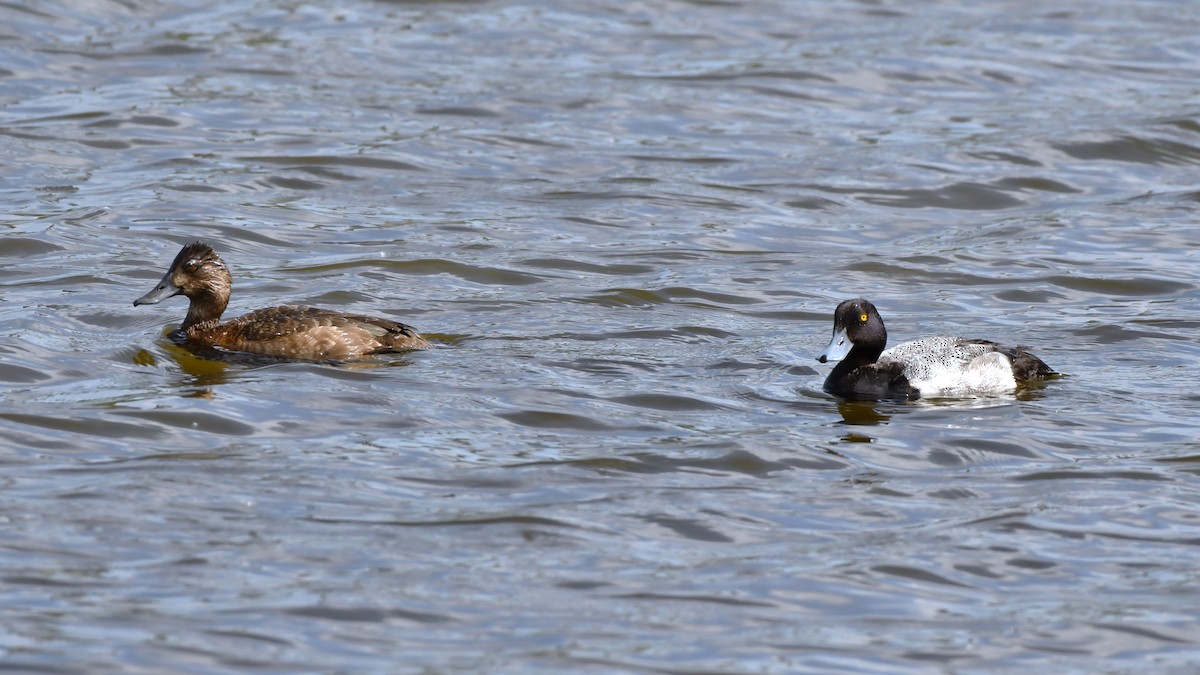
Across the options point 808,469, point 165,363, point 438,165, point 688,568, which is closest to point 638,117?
point 438,165

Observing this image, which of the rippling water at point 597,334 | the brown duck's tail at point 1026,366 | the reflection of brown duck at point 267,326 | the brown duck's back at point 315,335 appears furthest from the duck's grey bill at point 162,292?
the brown duck's tail at point 1026,366

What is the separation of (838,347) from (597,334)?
1.79 meters

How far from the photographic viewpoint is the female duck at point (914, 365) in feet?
36.6

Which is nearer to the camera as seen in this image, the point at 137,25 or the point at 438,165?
the point at 438,165

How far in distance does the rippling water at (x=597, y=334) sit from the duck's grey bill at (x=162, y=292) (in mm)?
340

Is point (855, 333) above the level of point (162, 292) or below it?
above

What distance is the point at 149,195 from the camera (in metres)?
16.1

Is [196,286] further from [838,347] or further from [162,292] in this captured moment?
[838,347]

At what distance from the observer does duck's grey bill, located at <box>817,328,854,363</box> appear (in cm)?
1127

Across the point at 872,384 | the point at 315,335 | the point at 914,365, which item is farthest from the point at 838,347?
the point at 315,335

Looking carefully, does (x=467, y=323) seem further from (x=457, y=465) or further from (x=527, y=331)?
(x=457, y=465)

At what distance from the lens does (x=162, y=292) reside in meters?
12.2

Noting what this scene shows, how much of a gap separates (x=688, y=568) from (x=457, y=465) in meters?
1.76

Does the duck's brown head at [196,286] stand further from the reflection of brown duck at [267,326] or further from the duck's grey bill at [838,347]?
the duck's grey bill at [838,347]
